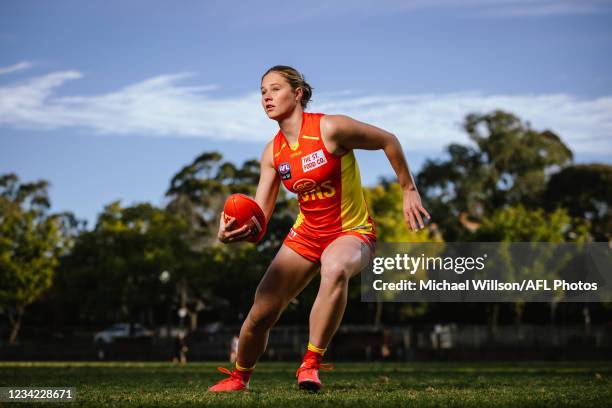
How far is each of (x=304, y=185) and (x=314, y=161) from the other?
0.76 feet

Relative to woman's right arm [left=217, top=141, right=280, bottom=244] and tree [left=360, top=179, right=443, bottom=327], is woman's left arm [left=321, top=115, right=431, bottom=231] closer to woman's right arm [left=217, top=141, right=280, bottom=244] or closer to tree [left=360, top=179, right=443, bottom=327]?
woman's right arm [left=217, top=141, right=280, bottom=244]

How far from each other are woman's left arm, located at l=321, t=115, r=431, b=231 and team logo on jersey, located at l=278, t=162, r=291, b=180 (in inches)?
16.5

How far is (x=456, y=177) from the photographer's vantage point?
60.9m

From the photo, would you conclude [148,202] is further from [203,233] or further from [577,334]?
[577,334]

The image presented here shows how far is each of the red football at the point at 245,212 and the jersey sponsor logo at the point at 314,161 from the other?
1.83 feet

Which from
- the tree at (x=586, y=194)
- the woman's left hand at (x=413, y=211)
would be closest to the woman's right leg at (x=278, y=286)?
the woman's left hand at (x=413, y=211)

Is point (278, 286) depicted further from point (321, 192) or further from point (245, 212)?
point (321, 192)

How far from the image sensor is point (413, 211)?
287 inches

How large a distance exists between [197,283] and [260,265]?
5578mm

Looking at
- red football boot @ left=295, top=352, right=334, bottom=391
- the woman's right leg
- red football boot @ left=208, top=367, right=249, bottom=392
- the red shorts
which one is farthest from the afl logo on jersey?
red football boot @ left=208, top=367, right=249, bottom=392

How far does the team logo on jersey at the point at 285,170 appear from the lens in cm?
740

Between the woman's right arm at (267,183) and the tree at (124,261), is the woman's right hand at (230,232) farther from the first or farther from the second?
the tree at (124,261)

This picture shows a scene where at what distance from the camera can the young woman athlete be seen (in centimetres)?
720

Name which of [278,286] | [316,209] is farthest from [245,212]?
[278,286]
